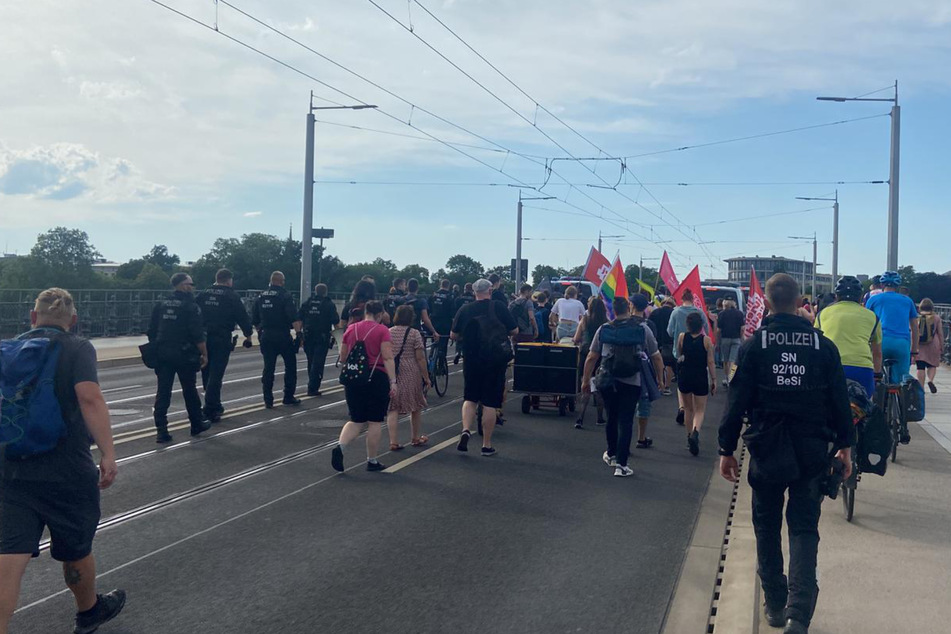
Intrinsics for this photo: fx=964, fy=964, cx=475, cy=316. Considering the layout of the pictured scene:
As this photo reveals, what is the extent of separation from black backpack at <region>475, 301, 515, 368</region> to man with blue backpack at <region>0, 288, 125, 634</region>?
221 inches

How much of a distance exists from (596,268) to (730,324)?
3.81 meters

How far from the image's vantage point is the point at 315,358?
48.5 feet

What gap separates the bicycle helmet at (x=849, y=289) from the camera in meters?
7.47

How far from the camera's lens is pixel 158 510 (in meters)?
7.41

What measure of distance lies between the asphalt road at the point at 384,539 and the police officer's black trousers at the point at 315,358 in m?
3.42

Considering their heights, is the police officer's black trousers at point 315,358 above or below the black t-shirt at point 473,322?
below

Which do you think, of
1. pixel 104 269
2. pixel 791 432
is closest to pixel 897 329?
pixel 791 432

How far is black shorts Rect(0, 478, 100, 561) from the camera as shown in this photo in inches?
175

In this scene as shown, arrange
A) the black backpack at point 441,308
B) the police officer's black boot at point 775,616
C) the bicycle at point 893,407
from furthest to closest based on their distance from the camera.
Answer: the black backpack at point 441,308, the bicycle at point 893,407, the police officer's black boot at point 775,616

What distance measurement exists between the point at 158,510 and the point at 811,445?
196 inches

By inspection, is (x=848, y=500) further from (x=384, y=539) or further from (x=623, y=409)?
(x=384, y=539)

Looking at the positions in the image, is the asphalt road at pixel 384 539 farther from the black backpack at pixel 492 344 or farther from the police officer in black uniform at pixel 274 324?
the police officer in black uniform at pixel 274 324

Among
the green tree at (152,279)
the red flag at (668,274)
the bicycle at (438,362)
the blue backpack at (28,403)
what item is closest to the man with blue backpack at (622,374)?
the blue backpack at (28,403)

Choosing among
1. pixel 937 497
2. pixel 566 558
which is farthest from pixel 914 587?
pixel 937 497
